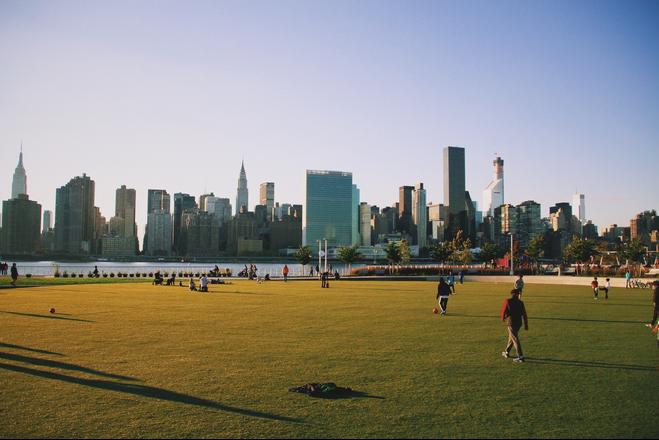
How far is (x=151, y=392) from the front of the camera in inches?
380

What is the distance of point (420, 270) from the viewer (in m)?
74.4

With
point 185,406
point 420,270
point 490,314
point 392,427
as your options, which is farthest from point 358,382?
point 420,270

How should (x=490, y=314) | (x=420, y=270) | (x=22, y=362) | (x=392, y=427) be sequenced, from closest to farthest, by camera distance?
(x=392, y=427) → (x=22, y=362) → (x=490, y=314) → (x=420, y=270)

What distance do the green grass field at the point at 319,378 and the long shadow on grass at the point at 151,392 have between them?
34 mm

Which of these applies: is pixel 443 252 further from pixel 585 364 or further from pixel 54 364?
pixel 54 364

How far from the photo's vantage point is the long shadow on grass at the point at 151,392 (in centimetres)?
846

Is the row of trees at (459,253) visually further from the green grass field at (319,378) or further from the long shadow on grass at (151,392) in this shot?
the long shadow on grass at (151,392)

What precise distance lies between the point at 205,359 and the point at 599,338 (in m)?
11.7

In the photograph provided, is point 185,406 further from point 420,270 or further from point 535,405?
point 420,270

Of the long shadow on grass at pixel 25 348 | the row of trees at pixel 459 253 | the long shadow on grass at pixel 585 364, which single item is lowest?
the long shadow on grass at pixel 585 364

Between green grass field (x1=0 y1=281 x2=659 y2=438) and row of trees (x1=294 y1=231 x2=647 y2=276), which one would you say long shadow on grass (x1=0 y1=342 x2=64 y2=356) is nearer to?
green grass field (x1=0 y1=281 x2=659 y2=438)

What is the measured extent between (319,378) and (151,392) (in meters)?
3.23

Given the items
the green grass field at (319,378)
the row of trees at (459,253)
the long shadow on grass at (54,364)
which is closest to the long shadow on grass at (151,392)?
the green grass field at (319,378)

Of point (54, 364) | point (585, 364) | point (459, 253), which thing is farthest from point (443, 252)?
point (54, 364)
